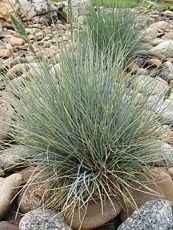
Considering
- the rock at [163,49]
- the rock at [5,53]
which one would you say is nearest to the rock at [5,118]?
the rock at [5,53]

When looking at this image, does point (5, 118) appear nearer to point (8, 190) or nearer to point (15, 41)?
point (8, 190)

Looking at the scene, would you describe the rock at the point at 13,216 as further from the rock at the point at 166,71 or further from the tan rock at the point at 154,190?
the rock at the point at 166,71

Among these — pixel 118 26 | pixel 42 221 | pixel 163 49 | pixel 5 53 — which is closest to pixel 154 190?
pixel 42 221

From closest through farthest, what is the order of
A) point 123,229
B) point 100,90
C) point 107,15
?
1. point 123,229
2. point 100,90
3. point 107,15

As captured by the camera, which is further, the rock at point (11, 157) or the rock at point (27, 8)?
the rock at point (27, 8)

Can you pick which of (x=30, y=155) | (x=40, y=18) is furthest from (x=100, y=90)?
(x=40, y=18)

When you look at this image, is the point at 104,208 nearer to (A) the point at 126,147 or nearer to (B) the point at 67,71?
(A) the point at 126,147
